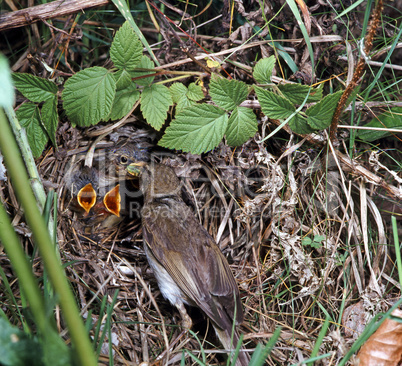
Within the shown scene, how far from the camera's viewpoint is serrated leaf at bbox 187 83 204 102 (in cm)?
317

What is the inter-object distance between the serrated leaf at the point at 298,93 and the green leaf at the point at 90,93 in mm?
1283

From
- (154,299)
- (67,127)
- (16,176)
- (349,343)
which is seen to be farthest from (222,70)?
(16,176)

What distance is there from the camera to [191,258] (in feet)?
11.1

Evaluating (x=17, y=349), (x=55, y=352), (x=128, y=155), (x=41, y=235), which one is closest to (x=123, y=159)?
(x=128, y=155)

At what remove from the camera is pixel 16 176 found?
3.39 ft

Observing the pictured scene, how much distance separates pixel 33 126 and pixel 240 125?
1624 mm

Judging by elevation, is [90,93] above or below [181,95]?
above

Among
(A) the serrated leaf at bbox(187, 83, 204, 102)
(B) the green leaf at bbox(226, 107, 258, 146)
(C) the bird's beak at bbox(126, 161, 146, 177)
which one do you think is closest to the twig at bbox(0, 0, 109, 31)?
(A) the serrated leaf at bbox(187, 83, 204, 102)

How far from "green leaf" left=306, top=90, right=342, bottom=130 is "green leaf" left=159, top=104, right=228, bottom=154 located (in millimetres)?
641

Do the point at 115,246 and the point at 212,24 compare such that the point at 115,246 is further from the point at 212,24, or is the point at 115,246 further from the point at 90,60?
the point at 212,24

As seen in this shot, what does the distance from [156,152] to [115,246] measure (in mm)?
1028

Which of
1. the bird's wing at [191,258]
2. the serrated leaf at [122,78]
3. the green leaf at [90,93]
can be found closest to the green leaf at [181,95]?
the serrated leaf at [122,78]

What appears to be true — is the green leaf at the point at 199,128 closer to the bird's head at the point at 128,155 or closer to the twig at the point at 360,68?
the twig at the point at 360,68

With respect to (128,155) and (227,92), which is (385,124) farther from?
(128,155)
